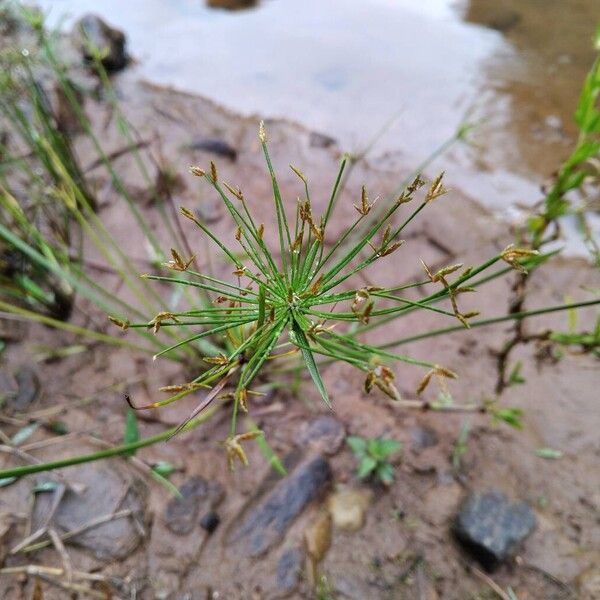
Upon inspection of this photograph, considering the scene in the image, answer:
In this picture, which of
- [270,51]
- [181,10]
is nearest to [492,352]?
[270,51]

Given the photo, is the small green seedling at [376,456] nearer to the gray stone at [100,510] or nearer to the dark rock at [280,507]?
the dark rock at [280,507]

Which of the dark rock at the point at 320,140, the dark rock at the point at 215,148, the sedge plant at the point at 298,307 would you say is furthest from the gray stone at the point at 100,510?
the dark rock at the point at 320,140

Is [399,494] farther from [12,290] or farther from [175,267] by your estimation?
[12,290]

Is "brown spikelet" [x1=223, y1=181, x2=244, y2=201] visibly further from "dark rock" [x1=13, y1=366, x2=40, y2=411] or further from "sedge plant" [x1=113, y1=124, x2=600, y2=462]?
"dark rock" [x1=13, y1=366, x2=40, y2=411]

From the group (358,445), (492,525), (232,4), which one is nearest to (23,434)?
(358,445)

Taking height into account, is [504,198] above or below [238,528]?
above

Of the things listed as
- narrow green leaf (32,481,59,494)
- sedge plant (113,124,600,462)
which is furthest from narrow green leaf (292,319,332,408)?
narrow green leaf (32,481,59,494)

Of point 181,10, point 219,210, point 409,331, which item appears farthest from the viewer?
point 181,10
